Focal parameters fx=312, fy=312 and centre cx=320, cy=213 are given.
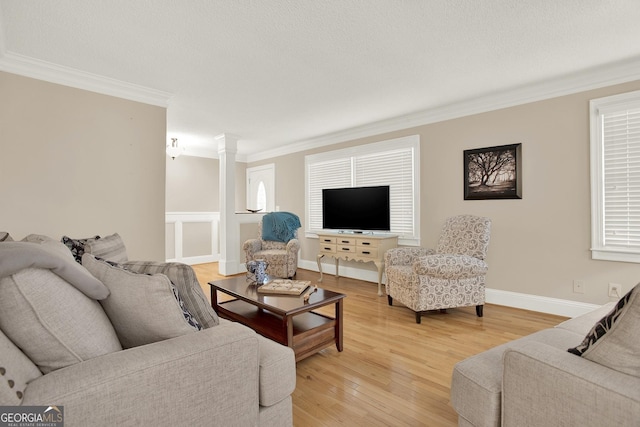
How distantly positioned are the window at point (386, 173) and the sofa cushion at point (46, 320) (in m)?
3.88

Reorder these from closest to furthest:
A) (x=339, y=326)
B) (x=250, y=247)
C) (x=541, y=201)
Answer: (x=339, y=326)
(x=541, y=201)
(x=250, y=247)

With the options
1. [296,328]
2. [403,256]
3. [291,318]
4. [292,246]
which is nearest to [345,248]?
[292,246]

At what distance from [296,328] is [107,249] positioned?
1.35 metres

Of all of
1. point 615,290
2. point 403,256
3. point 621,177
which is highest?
point 621,177

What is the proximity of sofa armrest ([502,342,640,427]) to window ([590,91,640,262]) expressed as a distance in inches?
105

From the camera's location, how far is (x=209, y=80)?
3105mm

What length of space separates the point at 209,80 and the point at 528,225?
144 inches

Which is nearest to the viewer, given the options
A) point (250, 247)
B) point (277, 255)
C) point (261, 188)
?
point (277, 255)

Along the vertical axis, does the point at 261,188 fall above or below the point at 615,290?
above

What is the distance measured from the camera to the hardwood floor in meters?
1.68

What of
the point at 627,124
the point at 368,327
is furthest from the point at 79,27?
the point at 627,124

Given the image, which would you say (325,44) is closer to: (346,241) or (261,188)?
(346,241)

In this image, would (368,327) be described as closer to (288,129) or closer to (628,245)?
(628,245)

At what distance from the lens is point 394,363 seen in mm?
2223
